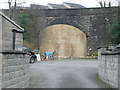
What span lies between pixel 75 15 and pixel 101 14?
14.7ft

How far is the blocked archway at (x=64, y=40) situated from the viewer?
33875 millimetres

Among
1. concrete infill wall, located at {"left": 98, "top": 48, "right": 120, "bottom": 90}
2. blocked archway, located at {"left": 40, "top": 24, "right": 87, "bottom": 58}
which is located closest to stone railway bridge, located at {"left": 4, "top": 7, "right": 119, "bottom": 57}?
blocked archway, located at {"left": 40, "top": 24, "right": 87, "bottom": 58}

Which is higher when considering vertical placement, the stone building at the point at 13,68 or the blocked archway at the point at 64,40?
the blocked archway at the point at 64,40

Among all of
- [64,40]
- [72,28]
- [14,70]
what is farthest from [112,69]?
[72,28]

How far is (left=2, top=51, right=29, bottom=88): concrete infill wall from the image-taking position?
5988mm

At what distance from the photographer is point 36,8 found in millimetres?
35938

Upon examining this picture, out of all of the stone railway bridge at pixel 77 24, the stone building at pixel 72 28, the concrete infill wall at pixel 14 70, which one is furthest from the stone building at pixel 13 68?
the stone railway bridge at pixel 77 24

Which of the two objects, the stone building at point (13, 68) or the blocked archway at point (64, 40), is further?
the blocked archway at point (64, 40)

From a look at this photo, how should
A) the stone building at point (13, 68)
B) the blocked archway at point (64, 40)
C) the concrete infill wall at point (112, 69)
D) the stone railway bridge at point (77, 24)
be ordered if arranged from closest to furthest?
1. the stone building at point (13, 68)
2. the concrete infill wall at point (112, 69)
3. the blocked archway at point (64, 40)
4. the stone railway bridge at point (77, 24)

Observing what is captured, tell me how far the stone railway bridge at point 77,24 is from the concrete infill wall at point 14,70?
2690 cm

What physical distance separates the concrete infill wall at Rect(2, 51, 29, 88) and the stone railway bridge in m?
26.9

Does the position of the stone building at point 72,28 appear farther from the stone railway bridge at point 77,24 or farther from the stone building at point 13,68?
the stone building at point 13,68

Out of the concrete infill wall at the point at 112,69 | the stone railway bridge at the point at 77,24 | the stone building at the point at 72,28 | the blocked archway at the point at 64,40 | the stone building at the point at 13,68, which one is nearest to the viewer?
the stone building at the point at 13,68

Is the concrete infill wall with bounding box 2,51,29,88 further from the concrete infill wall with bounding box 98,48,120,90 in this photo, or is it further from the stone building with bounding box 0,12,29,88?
the concrete infill wall with bounding box 98,48,120,90
